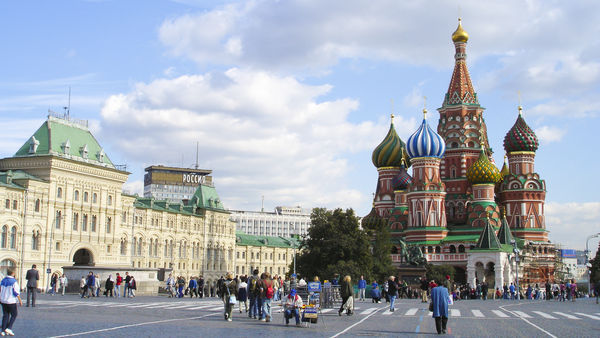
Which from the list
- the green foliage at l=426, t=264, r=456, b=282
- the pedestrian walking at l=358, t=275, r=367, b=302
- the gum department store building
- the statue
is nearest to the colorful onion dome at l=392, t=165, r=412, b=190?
the green foliage at l=426, t=264, r=456, b=282

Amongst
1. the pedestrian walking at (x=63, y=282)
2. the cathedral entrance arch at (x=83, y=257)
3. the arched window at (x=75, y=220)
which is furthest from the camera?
the cathedral entrance arch at (x=83, y=257)

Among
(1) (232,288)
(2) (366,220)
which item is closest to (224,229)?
(2) (366,220)

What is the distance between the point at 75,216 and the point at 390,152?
50.3m

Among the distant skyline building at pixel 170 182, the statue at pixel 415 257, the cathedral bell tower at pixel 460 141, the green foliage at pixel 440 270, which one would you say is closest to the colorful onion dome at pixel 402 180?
the cathedral bell tower at pixel 460 141

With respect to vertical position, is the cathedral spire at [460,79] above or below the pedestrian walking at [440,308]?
above

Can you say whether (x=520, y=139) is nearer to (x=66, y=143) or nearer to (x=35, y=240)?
(x=66, y=143)

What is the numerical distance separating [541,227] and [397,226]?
18896 millimetres

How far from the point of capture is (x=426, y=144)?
89938 mm

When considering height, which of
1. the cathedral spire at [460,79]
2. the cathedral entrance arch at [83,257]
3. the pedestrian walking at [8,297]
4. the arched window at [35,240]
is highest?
the cathedral spire at [460,79]

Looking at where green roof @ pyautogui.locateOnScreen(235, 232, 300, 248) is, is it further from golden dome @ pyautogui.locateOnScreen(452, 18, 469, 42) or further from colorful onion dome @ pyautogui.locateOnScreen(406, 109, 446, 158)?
golden dome @ pyautogui.locateOnScreen(452, 18, 469, 42)

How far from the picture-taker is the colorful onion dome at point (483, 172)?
89.2 m

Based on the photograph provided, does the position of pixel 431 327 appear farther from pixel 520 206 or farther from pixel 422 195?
pixel 520 206

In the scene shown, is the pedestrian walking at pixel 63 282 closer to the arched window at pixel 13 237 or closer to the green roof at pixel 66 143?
the arched window at pixel 13 237

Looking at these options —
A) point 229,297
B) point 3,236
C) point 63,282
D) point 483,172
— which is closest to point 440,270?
point 483,172
